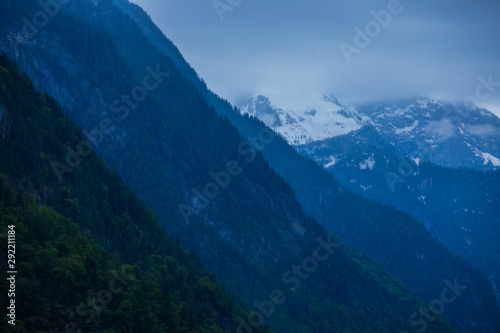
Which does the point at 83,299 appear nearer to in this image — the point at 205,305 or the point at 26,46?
the point at 205,305

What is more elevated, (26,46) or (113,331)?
(26,46)

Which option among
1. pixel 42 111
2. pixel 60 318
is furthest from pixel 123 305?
pixel 42 111

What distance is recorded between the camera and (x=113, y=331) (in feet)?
297

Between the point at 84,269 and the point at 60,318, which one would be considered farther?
the point at 84,269

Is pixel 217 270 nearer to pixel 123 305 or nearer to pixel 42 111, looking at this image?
pixel 42 111

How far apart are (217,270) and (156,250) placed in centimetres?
5973

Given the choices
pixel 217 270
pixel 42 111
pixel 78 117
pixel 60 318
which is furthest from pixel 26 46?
pixel 60 318

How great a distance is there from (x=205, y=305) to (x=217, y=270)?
69570mm

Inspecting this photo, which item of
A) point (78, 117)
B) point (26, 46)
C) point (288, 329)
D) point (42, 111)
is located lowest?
point (288, 329)

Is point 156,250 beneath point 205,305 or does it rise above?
above

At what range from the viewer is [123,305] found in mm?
95812

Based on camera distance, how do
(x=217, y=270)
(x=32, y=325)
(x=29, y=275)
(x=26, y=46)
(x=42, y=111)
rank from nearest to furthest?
(x=32, y=325), (x=29, y=275), (x=42, y=111), (x=26, y=46), (x=217, y=270)

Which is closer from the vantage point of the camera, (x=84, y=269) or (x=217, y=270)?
(x=84, y=269)

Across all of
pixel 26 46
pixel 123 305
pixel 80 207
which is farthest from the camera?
pixel 26 46
